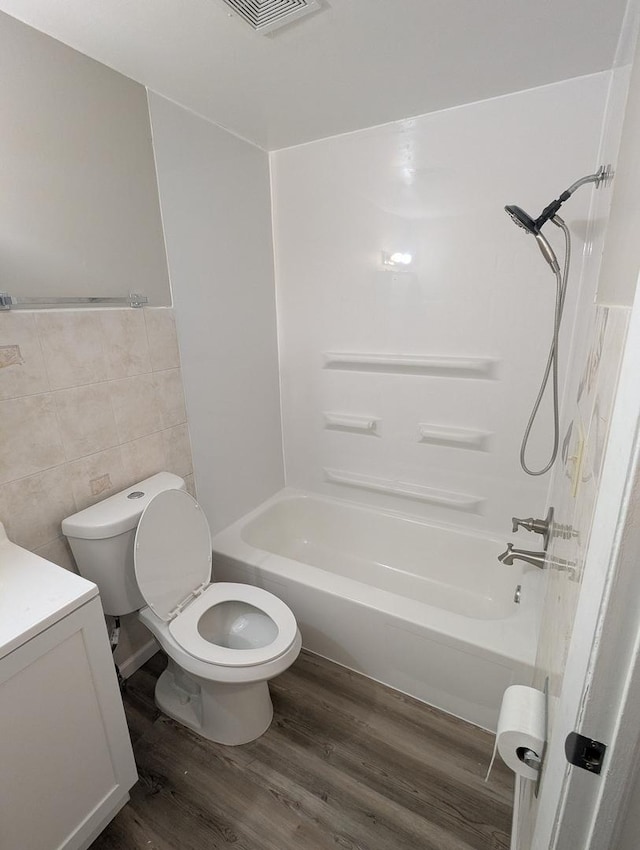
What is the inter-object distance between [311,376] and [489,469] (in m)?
1.04

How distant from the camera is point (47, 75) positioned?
3.87ft

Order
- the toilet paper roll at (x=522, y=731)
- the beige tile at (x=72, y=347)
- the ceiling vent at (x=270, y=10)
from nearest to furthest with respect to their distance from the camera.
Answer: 1. the toilet paper roll at (x=522, y=731)
2. the ceiling vent at (x=270, y=10)
3. the beige tile at (x=72, y=347)

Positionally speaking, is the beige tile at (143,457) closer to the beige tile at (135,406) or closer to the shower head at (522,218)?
the beige tile at (135,406)

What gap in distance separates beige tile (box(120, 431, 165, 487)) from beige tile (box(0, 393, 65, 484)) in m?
0.24

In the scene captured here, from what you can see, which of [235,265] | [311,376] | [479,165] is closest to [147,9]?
[235,265]

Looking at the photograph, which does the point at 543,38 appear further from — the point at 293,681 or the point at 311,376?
the point at 293,681

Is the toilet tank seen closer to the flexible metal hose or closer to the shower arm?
the flexible metal hose

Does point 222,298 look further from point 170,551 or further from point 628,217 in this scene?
point 628,217

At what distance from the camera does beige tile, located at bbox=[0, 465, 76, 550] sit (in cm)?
122

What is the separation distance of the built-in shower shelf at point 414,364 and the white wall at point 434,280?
0.03m

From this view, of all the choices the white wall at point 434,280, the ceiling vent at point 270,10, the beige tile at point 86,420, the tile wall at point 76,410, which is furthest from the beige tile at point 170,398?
the ceiling vent at point 270,10

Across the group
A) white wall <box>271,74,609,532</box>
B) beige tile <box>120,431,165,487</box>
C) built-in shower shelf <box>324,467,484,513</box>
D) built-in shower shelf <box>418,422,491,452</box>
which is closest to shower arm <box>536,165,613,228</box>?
white wall <box>271,74,609,532</box>

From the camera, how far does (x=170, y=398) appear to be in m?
1.68

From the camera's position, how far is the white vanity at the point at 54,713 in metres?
0.90
